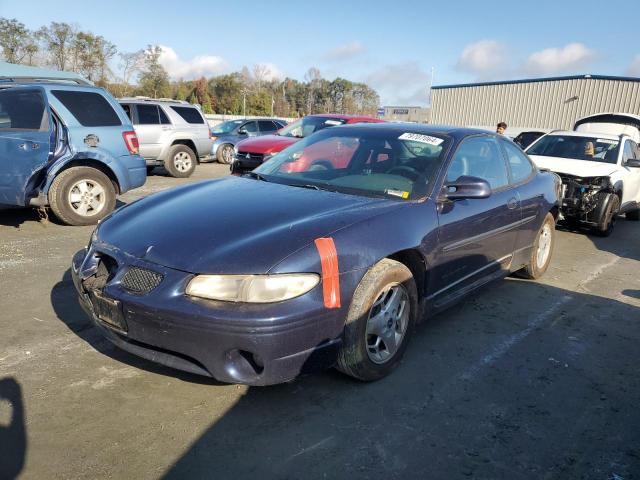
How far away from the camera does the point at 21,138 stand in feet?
19.4

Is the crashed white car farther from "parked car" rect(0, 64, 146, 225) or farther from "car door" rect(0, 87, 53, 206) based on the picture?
"car door" rect(0, 87, 53, 206)

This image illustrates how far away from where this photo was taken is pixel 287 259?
8.20 feet

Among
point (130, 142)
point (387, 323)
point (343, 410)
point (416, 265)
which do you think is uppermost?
point (130, 142)

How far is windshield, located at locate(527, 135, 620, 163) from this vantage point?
8320 millimetres

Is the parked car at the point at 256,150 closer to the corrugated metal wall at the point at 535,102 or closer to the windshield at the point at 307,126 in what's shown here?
the windshield at the point at 307,126

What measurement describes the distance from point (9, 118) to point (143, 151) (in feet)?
16.9

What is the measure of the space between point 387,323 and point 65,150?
5.14 metres

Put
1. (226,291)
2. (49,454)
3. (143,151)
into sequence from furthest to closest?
(143,151) < (226,291) < (49,454)

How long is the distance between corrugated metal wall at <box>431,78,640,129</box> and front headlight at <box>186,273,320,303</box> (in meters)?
25.1

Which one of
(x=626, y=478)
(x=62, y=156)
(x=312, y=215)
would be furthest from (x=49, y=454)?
(x=62, y=156)

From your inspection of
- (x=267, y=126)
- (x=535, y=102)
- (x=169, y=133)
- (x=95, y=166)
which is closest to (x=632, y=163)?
(x=95, y=166)

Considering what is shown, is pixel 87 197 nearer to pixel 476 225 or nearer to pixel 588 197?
pixel 476 225

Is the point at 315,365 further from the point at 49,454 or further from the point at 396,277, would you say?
the point at 49,454

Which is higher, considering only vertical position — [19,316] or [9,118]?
[9,118]
